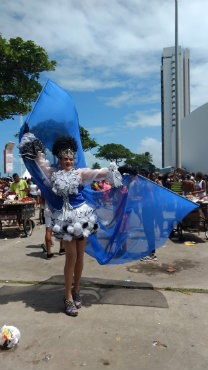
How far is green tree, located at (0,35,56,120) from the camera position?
11406mm

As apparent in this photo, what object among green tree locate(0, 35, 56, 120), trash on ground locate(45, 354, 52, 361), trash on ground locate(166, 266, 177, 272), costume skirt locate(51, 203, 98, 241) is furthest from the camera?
green tree locate(0, 35, 56, 120)

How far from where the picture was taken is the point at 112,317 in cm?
344

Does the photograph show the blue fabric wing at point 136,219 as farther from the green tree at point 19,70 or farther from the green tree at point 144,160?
the green tree at point 144,160

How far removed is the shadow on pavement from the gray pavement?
0.01m

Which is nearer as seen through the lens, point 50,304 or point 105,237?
point 50,304

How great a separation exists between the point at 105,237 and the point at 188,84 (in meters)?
101

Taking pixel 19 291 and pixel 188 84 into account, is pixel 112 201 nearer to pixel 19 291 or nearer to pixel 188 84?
pixel 19 291

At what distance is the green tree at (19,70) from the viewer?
11.4 meters

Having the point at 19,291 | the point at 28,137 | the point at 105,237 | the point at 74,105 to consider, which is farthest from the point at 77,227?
the point at 74,105

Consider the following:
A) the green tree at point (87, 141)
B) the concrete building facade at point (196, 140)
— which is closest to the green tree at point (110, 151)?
the green tree at point (87, 141)

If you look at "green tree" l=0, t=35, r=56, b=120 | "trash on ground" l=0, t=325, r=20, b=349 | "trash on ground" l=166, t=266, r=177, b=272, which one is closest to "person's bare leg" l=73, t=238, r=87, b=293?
"trash on ground" l=0, t=325, r=20, b=349

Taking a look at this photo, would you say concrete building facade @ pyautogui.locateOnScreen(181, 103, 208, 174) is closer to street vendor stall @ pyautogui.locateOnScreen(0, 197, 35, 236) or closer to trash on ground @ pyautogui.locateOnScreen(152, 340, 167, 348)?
street vendor stall @ pyautogui.locateOnScreen(0, 197, 35, 236)

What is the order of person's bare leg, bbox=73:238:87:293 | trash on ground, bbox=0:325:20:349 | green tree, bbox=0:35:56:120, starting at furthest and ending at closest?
1. green tree, bbox=0:35:56:120
2. person's bare leg, bbox=73:238:87:293
3. trash on ground, bbox=0:325:20:349

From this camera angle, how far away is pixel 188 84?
96.1m
